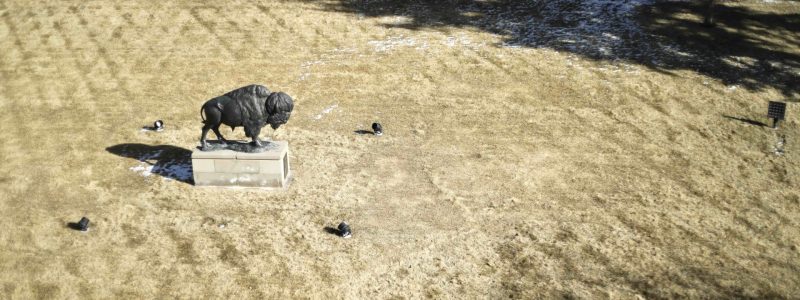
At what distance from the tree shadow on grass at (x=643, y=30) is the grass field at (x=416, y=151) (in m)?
0.11

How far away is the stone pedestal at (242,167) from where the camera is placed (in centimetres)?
1495

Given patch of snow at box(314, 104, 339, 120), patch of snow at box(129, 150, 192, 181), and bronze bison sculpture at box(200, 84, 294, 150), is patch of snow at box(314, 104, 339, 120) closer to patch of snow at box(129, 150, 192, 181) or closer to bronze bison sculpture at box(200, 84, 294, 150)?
patch of snow at box(129, 150, 192, 181)

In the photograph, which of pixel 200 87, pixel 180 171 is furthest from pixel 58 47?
pixel 180 171

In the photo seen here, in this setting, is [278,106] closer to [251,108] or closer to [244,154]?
[251,108]

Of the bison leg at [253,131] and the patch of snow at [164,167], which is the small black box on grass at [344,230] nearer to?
the bison leg at [253,131]

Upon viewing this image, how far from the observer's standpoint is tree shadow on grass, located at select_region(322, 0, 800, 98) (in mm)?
22438

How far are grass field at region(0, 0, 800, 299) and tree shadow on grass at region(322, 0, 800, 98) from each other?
109 millimetres

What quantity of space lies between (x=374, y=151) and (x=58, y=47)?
1443cm

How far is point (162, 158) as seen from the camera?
16.8 m

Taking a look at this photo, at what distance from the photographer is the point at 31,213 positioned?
14.2m

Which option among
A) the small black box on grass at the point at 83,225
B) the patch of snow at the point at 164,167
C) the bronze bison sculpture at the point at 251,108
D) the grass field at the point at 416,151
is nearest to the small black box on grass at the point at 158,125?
the grass field at the point at 416,151

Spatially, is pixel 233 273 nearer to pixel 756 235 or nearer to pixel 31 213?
pixel 31 213

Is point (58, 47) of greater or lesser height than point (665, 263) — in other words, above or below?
above

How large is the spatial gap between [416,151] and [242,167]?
4544 millimetres
